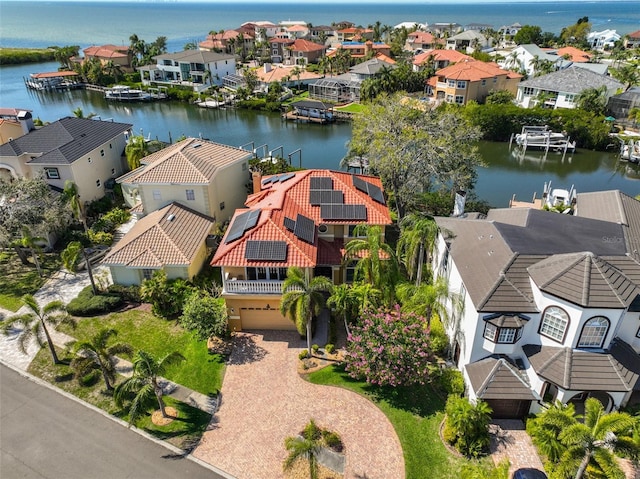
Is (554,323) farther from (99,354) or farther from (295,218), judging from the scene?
(99,354)

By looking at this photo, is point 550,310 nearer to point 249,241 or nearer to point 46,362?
point 249,241

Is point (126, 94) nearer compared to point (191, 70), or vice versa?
point (126, 94)

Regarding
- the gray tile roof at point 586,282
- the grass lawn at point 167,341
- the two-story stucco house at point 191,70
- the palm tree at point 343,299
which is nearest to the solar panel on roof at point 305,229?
the palm tree at point 343,299

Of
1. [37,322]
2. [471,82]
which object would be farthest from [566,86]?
[37,322]

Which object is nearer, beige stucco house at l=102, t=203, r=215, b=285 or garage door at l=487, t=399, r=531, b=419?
garage door at l=487, t=399, r=531, b=419

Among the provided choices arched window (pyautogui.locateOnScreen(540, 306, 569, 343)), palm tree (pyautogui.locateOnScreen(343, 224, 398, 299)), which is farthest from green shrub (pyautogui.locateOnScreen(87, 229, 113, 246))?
arched window (pyautogui.locateOnScreen(540, 306, 569, 343))

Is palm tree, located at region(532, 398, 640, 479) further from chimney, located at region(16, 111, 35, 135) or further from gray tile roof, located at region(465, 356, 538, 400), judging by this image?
chimney, located at region(16, 111, 35, 135)
